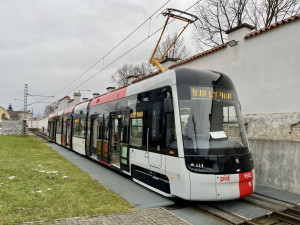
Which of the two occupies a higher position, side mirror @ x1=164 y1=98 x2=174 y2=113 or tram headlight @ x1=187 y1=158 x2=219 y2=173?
side mirror @ x1=164 y1=98 x2=174 y2=113

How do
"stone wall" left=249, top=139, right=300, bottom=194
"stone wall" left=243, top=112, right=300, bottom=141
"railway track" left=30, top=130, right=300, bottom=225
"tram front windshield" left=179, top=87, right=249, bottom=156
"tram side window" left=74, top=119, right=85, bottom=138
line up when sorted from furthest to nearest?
"tram side window" left=74, top=119, right=85, bottom=138 → "stone wall" left=243, top=112, right=300, bottom=141 → "stone wall" left=249, top=139, right=300, bottom=194 → "tram front windshield" left=179, top=87, right=249, bottom=156 → "railway track" left=30, top=130, right=300, bottom=225

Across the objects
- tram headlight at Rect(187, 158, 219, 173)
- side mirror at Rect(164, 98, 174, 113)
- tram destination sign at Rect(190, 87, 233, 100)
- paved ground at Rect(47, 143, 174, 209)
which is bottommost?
paved ground at Rect(47, 143, 174, 209)

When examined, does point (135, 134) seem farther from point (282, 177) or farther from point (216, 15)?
point (216, 15)

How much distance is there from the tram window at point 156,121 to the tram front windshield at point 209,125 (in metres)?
0.84

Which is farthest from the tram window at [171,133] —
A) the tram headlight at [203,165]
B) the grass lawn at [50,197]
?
the grass lawn at [50,197]

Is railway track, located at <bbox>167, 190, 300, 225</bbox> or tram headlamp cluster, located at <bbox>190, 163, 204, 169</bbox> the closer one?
railway track, located at <bbox>167, 190, 300, 225</bbox>

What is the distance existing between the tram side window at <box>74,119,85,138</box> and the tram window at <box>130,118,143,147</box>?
6.58 m

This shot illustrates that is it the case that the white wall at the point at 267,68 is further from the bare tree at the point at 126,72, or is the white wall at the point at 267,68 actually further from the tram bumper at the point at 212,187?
the bare tree at the point at 126,72

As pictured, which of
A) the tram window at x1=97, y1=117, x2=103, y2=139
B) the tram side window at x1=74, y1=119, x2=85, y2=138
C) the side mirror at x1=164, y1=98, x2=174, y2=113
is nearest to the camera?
the side mirror at x1=164, y1=98, x2=174, y2=113

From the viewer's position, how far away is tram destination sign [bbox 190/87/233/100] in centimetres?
591

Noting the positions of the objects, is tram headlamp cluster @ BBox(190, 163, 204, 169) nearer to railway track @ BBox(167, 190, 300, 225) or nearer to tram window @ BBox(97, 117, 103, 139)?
railway track @ BBox(167, 190, 300, 225)

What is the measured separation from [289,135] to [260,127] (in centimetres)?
106

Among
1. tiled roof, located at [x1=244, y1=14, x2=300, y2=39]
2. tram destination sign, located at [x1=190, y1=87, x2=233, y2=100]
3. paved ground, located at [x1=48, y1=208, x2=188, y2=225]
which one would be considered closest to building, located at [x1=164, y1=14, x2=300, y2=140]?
tiled roof, located at [x1=244, y1=14, x2=300, y2=39]

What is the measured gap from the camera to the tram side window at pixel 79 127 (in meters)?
13.9
